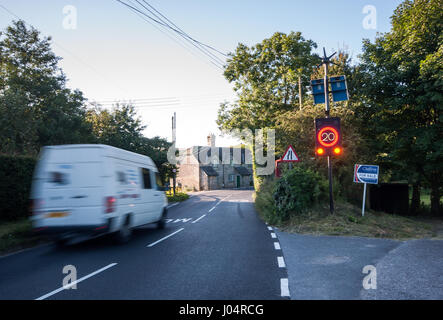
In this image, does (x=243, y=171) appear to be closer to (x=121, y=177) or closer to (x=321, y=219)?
(x=321, y=219)

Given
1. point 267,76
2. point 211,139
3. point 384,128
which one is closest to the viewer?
point 384,128

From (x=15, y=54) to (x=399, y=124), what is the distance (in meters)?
28.7

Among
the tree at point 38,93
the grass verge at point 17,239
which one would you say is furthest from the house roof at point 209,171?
the grass verge at point 17,239

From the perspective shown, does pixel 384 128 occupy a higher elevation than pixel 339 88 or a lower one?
lower

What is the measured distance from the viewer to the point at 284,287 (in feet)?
15.2

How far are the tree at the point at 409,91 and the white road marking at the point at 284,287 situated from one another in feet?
39.9

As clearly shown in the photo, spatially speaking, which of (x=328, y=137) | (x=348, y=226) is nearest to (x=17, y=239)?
(x=348, y=226)

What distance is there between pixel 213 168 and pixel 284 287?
2125 inches

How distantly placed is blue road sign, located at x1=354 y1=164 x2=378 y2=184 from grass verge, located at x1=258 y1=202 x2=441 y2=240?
4.22ft

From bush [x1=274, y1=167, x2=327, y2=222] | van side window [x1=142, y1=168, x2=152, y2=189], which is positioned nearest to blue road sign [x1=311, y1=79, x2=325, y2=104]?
bush [x1=274, y1=167, x2=327, y2=222]

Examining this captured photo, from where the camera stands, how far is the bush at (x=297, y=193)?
11594 mm
